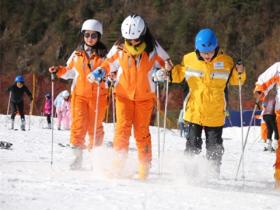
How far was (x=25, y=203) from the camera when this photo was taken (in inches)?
151

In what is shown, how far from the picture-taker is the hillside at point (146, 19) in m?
43.2

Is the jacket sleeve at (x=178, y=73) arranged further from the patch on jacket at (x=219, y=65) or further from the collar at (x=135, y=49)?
the collar at (x=135, y=49)

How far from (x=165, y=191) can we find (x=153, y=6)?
155 ft

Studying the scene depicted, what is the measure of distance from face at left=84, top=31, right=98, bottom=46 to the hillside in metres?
29.7

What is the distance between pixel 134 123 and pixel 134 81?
1.55ft

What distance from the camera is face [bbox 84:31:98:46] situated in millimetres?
6555

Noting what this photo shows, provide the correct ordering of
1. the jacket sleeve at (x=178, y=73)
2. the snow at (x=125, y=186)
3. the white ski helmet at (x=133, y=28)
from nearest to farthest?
1. the snow at (x=125, y=186)
2. the white ski helmet at (x=133, y=28)
3. the jacket sleeve at (x=178, y=73)

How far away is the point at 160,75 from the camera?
5641mm

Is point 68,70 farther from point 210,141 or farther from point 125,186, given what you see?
point 125,186

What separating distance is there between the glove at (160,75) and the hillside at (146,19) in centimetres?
3040

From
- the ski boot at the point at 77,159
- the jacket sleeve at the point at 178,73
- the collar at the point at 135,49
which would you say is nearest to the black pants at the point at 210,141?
the jacket sleeve at the point at 178,73

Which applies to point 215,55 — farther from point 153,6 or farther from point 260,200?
point 153,6

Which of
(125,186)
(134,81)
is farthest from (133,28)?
(125,186)

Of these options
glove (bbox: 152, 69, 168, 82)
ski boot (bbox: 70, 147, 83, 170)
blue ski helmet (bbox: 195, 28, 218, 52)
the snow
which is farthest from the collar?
ski boot (bbox: 70, 147, 83, 170)
